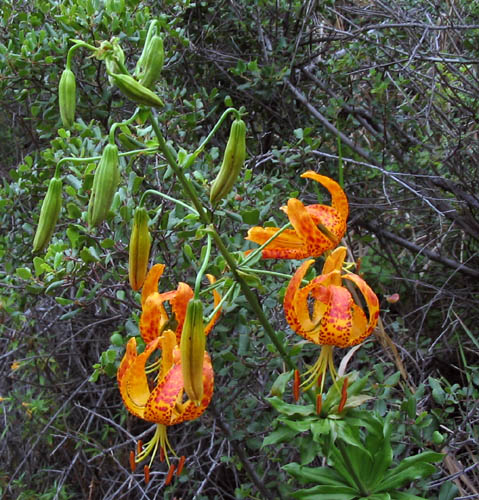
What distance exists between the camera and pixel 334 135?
6.66ft

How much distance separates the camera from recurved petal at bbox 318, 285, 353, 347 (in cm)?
95

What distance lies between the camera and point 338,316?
0.95 m

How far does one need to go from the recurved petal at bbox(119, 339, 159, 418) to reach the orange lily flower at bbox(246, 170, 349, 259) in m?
0.25

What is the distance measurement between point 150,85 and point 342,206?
0.37 metres

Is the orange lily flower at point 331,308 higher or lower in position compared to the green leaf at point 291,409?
higher

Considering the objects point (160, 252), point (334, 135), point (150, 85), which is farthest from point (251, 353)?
point (334, 135)

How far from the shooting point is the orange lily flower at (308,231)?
0.95 m

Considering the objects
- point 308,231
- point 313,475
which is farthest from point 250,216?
point 313,475

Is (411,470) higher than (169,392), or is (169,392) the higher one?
(169,392)

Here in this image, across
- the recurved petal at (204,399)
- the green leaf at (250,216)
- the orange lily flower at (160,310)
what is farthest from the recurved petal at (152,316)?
the green leaf at (250,216)

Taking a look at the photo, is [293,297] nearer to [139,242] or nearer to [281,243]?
[281,243]

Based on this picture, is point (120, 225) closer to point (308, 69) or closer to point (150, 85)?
point (150, 85)

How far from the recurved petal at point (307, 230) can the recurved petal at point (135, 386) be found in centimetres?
29

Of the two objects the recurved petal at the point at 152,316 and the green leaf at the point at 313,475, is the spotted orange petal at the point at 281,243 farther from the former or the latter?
the green leaf at the point at 313,475
